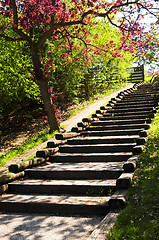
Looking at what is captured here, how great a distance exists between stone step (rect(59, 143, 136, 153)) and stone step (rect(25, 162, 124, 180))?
1.01 metres

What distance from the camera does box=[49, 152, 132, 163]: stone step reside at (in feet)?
27.9

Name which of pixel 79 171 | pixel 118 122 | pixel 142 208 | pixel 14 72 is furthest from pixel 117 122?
pixel 14 72

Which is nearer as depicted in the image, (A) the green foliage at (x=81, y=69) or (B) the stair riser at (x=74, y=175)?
(B) the stair riser at (x=74, y=175)

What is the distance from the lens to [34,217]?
6.09m

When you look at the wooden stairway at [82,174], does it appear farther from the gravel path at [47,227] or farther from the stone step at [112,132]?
the gravel path at [47,227]

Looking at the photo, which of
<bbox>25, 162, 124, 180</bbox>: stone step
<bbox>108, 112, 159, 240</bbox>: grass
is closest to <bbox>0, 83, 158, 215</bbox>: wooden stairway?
<bbox>25, 162, 124, 180</bbox>: stone step

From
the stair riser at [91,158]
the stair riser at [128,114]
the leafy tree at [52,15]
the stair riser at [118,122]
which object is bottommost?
the stair riser at [91,158]

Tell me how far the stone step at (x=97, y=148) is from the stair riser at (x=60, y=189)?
2.68 meters

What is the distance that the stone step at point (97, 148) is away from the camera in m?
9.20

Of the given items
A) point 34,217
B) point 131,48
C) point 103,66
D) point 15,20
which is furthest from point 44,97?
point 103,66

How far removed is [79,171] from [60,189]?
0.86m

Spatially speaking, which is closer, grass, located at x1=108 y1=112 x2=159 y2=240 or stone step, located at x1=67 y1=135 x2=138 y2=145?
grass, located at x1=108 y1=112 x2=159 y2=240

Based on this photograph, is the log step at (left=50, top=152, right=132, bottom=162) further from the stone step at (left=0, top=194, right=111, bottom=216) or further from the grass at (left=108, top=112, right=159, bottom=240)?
the stone step at (left=0, top=194, right=111, bottom=216)

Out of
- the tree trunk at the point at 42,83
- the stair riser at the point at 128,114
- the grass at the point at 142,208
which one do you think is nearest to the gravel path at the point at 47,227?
the grass at the point at 142,208
